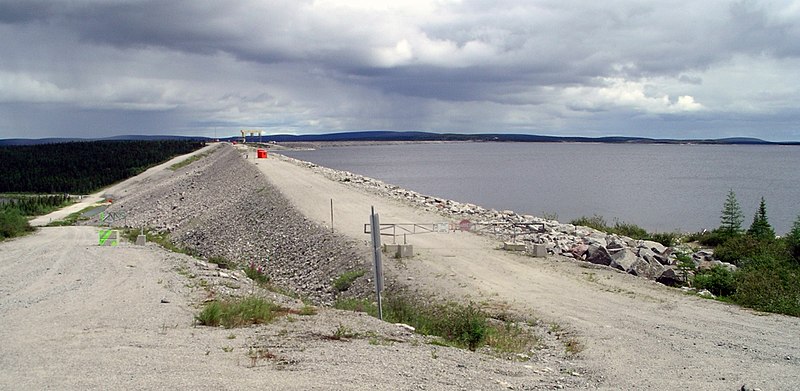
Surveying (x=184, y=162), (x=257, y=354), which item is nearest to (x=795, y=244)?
(x=257, y=354)

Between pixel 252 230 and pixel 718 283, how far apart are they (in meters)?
19.4

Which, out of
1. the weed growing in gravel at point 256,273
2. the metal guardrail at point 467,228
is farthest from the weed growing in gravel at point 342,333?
the metal guardrail at point 467,228

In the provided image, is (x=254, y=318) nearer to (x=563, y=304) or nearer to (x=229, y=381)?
(x=229, y=381)

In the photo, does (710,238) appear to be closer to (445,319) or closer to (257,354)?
(445,319)

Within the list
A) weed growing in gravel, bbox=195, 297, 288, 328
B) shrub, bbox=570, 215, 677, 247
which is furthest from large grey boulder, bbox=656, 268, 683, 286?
weed growing in gravel, bbox=195, 297, 288, 328

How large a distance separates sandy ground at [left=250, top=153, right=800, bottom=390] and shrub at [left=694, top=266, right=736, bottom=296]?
933mm

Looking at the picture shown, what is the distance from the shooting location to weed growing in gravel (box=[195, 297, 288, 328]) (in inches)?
403

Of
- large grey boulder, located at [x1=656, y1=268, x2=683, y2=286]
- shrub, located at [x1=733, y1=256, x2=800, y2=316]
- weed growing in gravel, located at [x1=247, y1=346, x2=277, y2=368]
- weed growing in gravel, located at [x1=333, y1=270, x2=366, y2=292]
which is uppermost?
weed growing in gravel, located at [x1=247, y1=346, x2=277, y2=368]

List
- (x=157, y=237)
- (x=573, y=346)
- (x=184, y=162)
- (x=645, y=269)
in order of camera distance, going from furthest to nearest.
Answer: (x=184, y=162) → (x=157, y=237) → (x=645, y=269) → (x=573, y=346)

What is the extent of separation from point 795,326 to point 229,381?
9324 millimetres

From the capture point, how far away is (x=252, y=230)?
2848cm

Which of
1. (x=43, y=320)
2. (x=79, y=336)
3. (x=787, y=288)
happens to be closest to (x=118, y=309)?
(x=43, y=320)

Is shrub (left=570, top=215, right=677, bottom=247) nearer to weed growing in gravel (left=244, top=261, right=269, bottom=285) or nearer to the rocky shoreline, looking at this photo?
the rocky shoreline

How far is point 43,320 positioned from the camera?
10820mm
